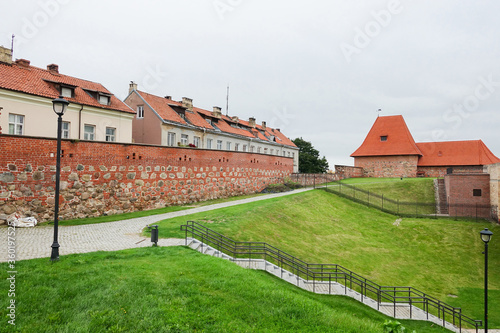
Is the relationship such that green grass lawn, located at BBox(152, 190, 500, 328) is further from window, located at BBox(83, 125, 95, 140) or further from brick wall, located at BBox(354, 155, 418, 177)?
brick wall, located at BBox(354, 155, 418, 177)

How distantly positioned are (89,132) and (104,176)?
6.92 m

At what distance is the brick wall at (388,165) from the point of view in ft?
125

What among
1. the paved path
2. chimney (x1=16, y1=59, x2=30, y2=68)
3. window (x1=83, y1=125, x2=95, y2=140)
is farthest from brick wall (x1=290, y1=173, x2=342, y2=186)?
chimney (x1=16, y1=59, x2=30, y2=68)

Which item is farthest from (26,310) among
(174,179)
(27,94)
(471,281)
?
(471,281)

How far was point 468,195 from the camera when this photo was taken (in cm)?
2628

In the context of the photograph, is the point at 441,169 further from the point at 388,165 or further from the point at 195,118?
the point at 195,118

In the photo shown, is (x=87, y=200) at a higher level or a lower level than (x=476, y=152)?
lower

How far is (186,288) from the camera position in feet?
22.8

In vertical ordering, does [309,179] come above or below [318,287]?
above

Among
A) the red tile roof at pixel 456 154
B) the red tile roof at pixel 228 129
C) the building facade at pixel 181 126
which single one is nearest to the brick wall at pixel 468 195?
the red tile roof at pixel 456 154

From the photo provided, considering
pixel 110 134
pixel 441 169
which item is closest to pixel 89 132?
pixel 110 134

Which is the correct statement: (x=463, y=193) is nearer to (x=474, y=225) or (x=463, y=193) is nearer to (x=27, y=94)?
(x=474, y=225)

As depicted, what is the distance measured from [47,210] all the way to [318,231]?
15122mm

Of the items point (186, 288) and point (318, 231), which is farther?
point (318, 231)
